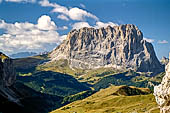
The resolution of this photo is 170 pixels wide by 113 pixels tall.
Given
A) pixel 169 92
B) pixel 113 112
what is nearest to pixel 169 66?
pixel 169 92

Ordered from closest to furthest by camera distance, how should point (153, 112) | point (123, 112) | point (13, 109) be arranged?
point (153, 112) → point (123, 112) → point (13, 109)

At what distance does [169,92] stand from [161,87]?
2710 millimetres

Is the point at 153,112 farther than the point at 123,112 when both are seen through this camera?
No

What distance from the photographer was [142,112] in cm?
14088

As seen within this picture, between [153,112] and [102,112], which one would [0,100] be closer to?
[102,112]

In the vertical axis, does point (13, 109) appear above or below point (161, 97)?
below

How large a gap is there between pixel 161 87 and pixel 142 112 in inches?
4281

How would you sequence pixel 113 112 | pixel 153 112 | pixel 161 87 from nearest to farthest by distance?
1. pixel 161 87
2. pixel 153 112
3. pixel 113 112

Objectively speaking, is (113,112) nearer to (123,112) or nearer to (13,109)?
(123,112)

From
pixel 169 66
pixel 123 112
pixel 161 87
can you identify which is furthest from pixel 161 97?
pixel 123 112

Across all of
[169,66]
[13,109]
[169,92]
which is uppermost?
[169,66]

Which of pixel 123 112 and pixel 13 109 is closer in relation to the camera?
pixel 123 112

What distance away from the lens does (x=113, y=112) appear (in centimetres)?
17650

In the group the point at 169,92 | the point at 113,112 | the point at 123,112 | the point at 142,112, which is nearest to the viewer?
the point at 169,92
